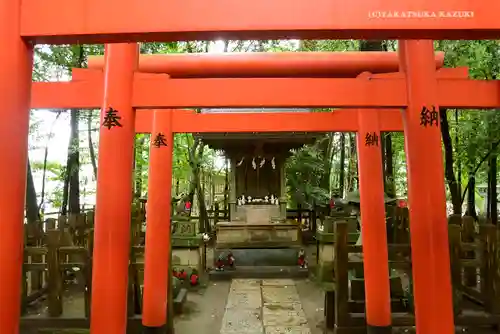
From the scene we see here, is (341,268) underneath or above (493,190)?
underneath

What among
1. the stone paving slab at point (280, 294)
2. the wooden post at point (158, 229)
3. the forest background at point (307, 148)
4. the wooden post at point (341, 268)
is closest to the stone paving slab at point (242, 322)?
the stone paving slab at point (280, 294)

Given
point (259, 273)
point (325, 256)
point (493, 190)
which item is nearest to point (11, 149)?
point (325, 256)

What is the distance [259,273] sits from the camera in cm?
1013

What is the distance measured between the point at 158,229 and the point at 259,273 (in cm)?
439

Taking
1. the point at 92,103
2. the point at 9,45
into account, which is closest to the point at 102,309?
the point at 92,103

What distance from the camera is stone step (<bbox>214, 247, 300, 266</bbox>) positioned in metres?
10.7

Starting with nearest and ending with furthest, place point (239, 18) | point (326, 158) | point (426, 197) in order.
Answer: point (239, 18) → point (426, 197) → point (326, 158)

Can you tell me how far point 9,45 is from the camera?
2297 mm

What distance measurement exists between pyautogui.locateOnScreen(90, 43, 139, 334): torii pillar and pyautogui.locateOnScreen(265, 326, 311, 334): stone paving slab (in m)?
2.82

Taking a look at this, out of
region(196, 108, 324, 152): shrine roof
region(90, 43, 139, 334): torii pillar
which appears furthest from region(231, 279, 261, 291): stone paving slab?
region(90, 43, 139, 334): torii pillar

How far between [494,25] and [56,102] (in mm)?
4577

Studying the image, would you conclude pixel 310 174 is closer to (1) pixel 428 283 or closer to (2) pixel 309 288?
(2) pixel 309 288

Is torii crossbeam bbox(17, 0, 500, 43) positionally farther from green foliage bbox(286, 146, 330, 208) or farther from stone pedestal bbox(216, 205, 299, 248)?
green foliage bbox(286, 146, 330, 208)

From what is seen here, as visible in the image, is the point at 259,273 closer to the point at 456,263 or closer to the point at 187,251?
the point at 187,251
